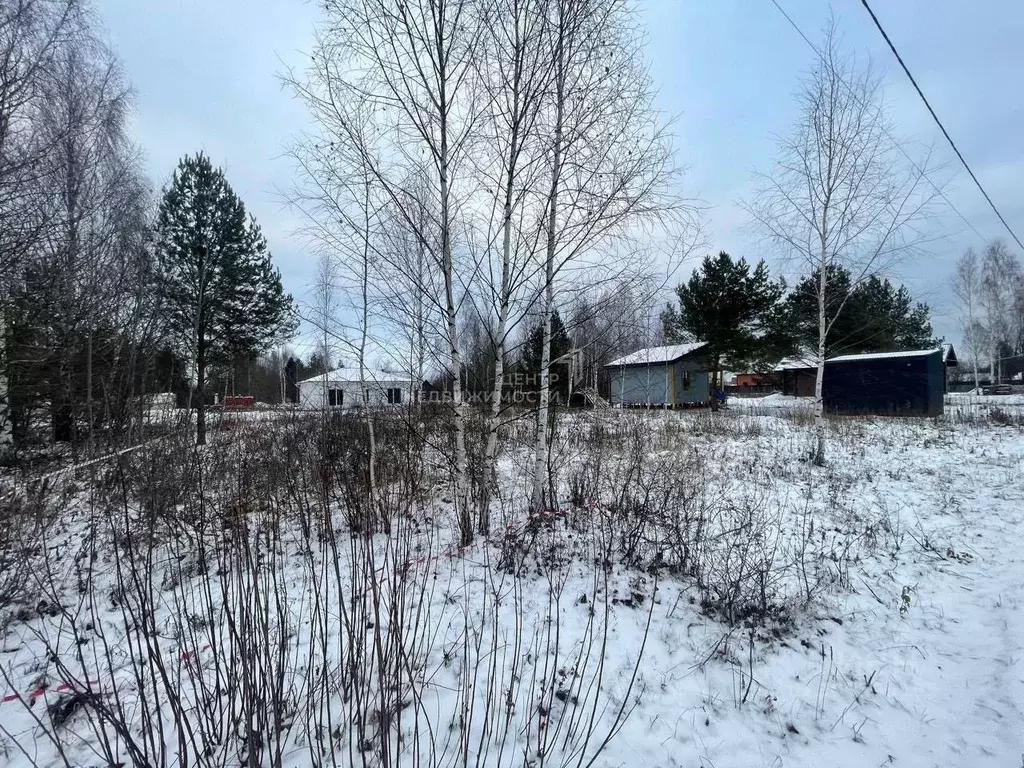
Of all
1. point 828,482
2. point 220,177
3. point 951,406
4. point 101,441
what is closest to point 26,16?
point 101,441

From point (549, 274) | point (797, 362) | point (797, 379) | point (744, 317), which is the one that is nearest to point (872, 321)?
point (744, 317)

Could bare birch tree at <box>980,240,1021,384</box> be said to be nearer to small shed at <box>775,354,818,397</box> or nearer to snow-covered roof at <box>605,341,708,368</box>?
small shed at <box>775,354,818,397</box>

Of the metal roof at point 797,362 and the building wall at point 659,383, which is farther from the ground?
the metal roof at point 797,362

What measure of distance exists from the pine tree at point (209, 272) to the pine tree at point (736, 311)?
1884cm

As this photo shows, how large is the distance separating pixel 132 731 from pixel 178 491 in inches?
116

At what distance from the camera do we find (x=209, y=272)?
13.0 metres

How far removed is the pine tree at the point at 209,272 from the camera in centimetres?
1275

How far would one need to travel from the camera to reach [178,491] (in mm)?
4602

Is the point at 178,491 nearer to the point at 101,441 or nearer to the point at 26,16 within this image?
the point at 101,441

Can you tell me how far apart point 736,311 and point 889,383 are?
7575 millimetres

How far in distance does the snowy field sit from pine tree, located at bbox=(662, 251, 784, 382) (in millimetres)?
18208

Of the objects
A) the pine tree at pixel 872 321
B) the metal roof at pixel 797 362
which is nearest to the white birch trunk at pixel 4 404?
the pine tree at pixel 872 321

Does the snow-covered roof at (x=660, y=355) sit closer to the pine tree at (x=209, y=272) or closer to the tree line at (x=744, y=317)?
the tree line at (x=744, y=317)

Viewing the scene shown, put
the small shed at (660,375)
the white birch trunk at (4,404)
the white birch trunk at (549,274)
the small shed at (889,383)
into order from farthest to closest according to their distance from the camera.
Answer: the small shed at (660,375), the small shed at (889,383), the white birch trunk at (4,404), the white birch trunk at (549,274)
